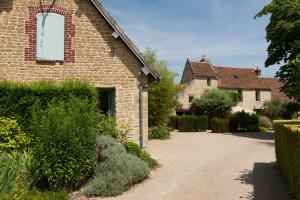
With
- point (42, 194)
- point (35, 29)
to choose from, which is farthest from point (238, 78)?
point (42, 194)

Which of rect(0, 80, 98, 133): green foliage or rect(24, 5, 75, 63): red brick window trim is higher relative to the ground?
rect(24, 5, 75, 63): red brick window trim

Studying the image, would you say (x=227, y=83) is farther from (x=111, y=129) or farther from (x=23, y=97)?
(x=23, y=97)

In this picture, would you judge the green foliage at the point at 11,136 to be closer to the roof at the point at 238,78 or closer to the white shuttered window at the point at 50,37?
the white shuttered window at the point at 50,37

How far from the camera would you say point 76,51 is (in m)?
14.2

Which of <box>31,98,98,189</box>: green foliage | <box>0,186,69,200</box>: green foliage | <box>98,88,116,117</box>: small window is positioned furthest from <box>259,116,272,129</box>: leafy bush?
<box>0,186,69,200</box>: green foliage

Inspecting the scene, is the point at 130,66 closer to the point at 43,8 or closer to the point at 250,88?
the point at 43,8

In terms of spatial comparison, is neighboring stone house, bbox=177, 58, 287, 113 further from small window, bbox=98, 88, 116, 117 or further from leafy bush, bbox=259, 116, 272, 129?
small window, bbox=98, 88, 116, 117

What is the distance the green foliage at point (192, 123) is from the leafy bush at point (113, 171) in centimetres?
2018

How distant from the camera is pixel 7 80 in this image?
44.3ft

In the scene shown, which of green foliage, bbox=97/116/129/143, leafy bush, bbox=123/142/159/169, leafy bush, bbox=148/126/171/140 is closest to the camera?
leafy bush, bbox=123/142/159/169

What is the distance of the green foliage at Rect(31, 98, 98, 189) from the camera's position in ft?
31.7

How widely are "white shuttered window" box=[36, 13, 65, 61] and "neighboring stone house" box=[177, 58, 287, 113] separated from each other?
28.5 m

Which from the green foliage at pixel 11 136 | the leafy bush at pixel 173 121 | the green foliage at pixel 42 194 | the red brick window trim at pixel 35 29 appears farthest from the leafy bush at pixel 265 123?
the green foliage at pixel 42 194

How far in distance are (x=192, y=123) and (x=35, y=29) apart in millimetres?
20229
